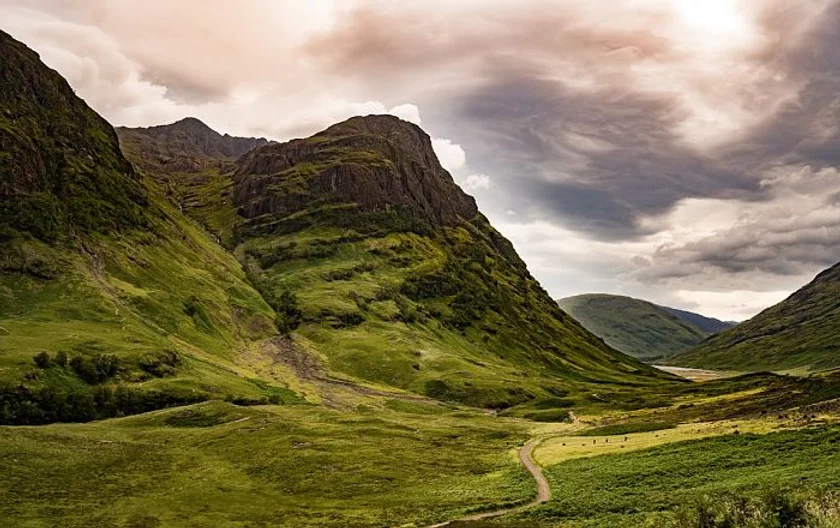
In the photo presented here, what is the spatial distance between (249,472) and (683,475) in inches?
2441

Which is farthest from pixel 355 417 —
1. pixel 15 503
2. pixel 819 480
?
pixel 819 480

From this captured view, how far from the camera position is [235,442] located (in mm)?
108375

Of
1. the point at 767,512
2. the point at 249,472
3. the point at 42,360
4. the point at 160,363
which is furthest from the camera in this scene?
the point at 160,363

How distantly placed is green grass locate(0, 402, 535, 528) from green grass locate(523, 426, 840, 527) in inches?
317

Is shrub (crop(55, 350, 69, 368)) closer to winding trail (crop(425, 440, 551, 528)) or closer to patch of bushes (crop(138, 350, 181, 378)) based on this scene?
patch of bushes (crop(138, 350, 181, 378))

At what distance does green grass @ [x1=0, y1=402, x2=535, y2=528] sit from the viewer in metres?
64.8

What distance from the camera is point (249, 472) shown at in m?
89.4

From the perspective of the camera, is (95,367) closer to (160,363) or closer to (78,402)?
(78,402)

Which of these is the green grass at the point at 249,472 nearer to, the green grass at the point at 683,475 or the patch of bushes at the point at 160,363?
the green grass at the point at 683,475

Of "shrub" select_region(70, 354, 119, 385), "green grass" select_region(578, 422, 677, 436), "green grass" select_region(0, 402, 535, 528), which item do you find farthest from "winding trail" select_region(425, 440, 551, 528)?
"shrub" select_region(70, 354, 119, 385)

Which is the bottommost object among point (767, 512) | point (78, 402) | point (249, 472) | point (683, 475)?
point (683, 475)

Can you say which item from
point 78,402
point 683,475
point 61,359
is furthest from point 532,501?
point 61,359

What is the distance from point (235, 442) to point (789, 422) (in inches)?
3522

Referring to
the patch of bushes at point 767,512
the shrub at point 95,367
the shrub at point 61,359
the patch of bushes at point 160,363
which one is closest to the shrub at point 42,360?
the shrub at point 61,359
